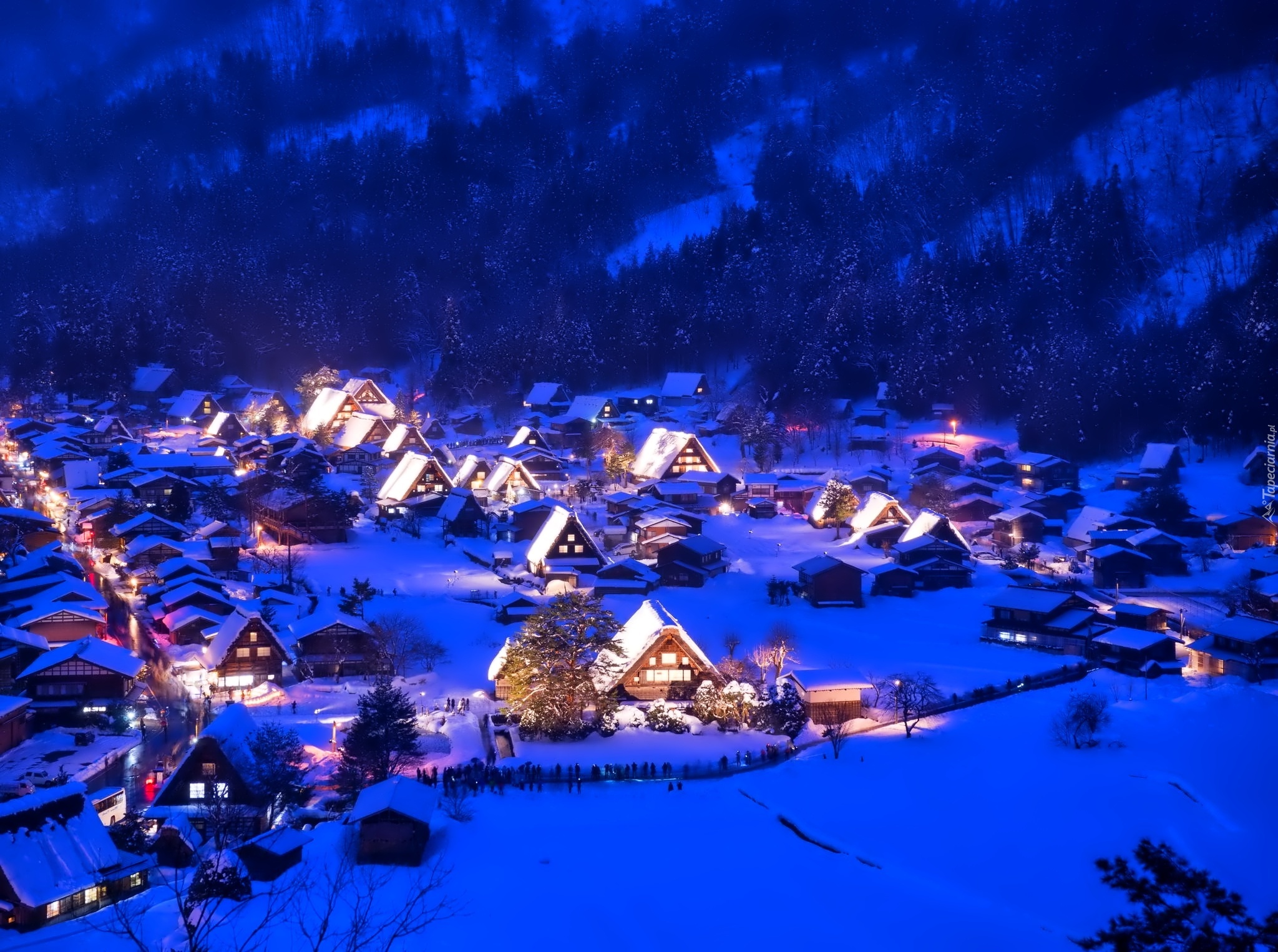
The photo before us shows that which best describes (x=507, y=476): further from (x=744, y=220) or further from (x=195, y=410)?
(x=744, y=220)

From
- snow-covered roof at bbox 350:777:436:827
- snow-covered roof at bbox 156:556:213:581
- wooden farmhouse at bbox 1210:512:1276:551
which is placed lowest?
snow-covered roof at bbox 350:777:436:827

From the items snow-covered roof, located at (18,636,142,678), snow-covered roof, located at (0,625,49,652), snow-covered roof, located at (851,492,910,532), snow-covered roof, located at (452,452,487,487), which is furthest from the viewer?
snow-covered roof, located at (452,452,487,487)

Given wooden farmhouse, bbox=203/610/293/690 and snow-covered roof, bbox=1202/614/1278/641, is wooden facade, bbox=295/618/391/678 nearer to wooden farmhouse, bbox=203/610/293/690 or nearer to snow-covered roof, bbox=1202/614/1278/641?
wooden farmhouse, bbox=203/610/293/690

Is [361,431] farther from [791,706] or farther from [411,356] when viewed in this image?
[791,706]

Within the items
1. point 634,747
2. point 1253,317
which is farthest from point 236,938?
point 1253,317

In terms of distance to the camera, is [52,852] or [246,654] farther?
[246,654]

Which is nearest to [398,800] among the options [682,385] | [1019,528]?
[1019,528]

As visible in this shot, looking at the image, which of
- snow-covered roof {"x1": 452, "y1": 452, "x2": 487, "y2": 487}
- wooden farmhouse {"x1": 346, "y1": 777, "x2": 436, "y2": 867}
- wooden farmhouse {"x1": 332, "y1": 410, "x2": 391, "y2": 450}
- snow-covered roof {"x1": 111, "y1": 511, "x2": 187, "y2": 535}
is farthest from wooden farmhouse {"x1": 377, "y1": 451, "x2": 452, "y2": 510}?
wooden farmhouse {"x1": 346, "y1": 777, "x2": 436, "y2": 867}

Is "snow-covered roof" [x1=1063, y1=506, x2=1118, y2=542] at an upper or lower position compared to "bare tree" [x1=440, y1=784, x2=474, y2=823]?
upper
